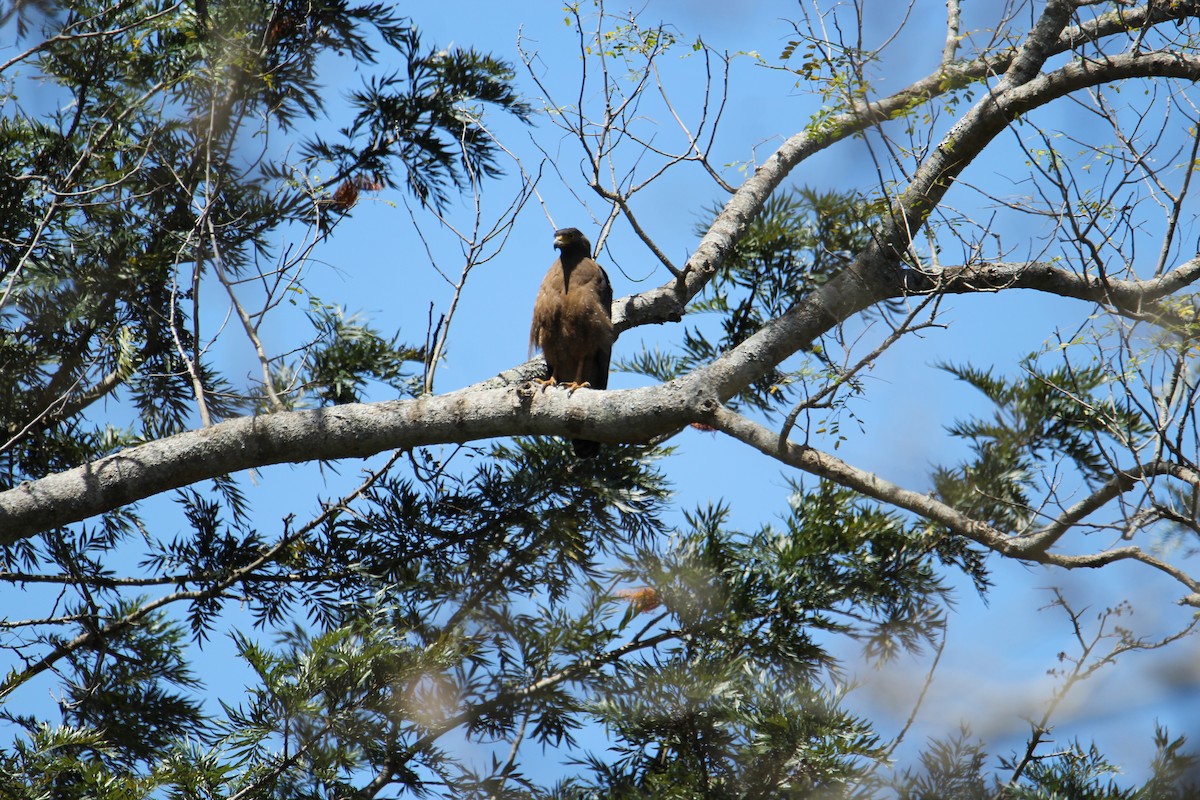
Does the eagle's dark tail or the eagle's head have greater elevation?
the eagle's head

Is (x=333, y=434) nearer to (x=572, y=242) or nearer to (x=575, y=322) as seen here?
(x=575, y=322)

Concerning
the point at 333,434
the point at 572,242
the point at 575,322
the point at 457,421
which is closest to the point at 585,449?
the point at 457,421

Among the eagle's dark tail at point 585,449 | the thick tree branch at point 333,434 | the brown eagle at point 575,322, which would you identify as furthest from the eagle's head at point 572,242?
the thick tree branch at point 333,434

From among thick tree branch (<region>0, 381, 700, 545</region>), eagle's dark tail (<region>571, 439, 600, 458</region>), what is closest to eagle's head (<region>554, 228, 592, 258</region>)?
eagle's dark tail (<region>571, 439, 600, 458</region>)

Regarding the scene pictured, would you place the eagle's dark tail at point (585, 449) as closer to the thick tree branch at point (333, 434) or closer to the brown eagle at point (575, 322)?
the thick tree branch at point (333, 434)

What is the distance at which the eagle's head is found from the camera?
499cm

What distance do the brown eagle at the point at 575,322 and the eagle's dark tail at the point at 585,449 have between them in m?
0.81

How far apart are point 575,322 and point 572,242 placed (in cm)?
65

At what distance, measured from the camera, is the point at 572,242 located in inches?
198

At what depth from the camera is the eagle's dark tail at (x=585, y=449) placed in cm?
356

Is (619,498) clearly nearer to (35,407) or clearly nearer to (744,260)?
(744,260)

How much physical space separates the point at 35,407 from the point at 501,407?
1.92 m

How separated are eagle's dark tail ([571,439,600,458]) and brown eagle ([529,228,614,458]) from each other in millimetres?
810

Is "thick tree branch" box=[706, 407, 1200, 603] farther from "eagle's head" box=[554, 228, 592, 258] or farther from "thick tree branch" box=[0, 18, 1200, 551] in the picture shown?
"eagle's head" box=[554, 228, 592, 258]
